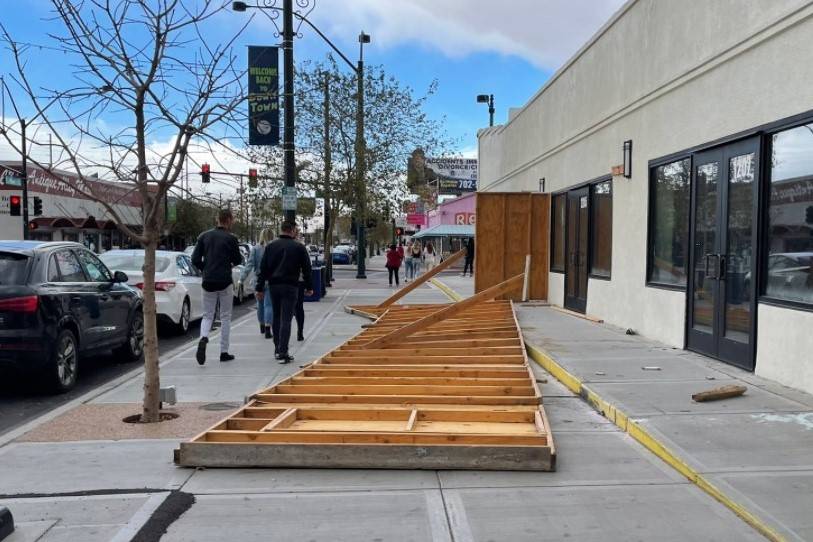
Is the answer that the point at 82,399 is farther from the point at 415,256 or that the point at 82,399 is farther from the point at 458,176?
the point at 458,176

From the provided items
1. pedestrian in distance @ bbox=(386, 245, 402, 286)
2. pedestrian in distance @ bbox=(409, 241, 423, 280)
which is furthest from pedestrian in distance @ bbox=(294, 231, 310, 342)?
pedestrian in distance @ bbox=(409, 241, 423, 280)

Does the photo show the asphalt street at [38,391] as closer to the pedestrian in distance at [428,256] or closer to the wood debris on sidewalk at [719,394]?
the wood debris on sidewalk at [719,394]

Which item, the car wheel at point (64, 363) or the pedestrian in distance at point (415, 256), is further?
the pedestrian in distance at point (415, 256)

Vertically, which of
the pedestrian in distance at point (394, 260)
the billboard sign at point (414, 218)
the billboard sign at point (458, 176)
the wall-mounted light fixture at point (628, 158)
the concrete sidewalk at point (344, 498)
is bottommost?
the concrete sidewalk at point (344, 498)

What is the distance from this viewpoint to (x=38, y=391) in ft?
26.8

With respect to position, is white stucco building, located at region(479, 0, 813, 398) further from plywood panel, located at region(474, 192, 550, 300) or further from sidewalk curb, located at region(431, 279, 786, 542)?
sidewalk curb, located at region(431, 279, 786, 542)

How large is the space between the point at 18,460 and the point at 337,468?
2.44 m

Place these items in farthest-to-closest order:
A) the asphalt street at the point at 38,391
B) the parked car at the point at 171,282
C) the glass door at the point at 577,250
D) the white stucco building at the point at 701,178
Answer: the glass door at the point at 577,250 → the parked car at the point at 171,282 → the asphalt street at the point at 38,391 → the white stucco building at the point at 701,178

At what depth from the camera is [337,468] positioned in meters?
5.10

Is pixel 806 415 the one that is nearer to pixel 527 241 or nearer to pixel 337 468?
pixel 337 468

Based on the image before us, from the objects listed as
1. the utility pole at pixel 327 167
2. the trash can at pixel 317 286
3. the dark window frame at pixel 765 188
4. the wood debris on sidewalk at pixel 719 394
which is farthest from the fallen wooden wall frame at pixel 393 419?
the utility pole at pixel 327 167

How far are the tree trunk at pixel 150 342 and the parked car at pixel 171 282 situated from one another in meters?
5.75

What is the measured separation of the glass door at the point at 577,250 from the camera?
1387cm

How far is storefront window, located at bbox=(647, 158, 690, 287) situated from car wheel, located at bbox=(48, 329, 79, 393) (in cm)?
745
